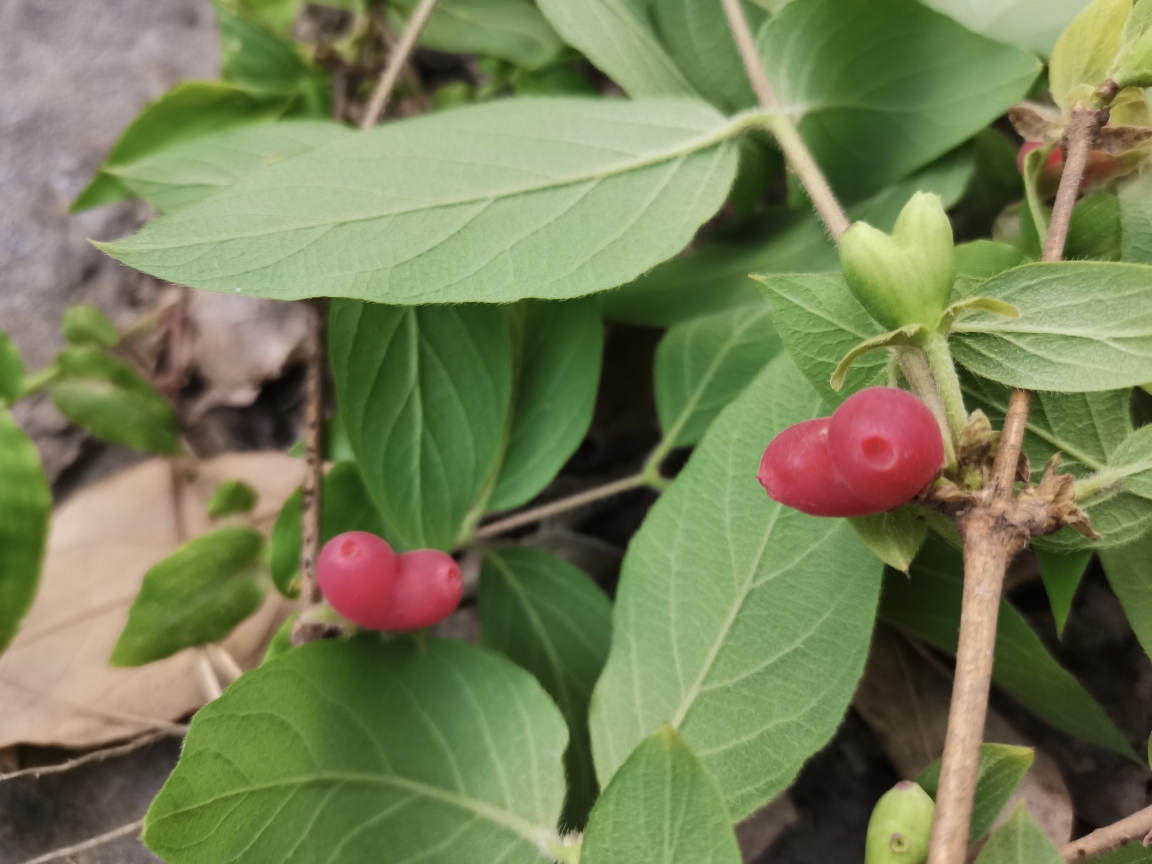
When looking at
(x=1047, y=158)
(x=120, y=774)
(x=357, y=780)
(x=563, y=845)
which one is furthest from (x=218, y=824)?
(x=1047, y=158)

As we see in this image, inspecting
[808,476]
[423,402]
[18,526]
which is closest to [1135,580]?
[808,476]

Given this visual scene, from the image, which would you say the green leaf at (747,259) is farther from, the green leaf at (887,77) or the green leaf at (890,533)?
the green leaf at (890,533)

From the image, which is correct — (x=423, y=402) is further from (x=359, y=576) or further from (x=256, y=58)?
(x=256, y=58)

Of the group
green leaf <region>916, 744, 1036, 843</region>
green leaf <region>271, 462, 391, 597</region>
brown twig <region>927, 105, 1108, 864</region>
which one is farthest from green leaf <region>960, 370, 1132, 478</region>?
green leaf <region>271, 462, 391, 597</region>

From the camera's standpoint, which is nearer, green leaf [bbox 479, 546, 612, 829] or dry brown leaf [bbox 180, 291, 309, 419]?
green leaf [bbox 479, 546, 612, 829]

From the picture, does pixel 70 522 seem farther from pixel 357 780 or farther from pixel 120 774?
pixel 357 780

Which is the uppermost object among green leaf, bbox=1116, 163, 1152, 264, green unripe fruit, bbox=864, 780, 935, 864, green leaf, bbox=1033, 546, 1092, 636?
green leaf, bbox=1116, 163, 1152, 264

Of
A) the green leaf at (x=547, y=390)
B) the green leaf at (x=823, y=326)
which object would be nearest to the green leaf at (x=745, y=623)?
the green leaf at (x=823, y=326)

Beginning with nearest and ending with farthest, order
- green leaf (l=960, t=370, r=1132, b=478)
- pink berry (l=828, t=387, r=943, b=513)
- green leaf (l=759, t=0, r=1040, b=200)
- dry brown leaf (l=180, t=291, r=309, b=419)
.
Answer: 1. pink berry (l=828, t=387, r=943, b=513)
2. green leaf (l=960, t=370, r=1132, b=478)
3. green leaf (l=759, t=0, r=1040, b=200)
4. dry brown leaf (l=180, t=291, r=309, b=419)

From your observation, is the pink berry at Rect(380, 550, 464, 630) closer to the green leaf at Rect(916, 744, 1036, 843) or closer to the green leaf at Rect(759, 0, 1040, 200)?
the green leaf at Rect(916, 744, 1036, 843)
